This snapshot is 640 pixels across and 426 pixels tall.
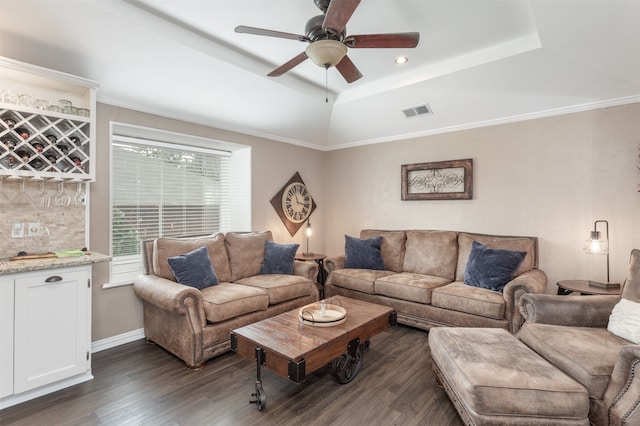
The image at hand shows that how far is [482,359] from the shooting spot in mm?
1973

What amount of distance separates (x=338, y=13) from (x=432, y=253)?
3230 millimetres

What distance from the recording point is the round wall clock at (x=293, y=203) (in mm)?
4930

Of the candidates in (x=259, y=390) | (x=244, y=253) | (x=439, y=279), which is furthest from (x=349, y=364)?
(x=244, y=253)

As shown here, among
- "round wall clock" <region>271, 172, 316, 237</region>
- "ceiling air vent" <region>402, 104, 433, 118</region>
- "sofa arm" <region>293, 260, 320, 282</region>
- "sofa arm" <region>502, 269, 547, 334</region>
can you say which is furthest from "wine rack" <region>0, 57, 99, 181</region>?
"sofa arm" <region>502, 269, 547, 334</region>

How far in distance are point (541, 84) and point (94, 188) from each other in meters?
4.52

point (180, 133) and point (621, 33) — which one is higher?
point (621, 33)

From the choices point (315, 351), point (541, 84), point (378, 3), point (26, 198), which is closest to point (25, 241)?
point (26, 198)

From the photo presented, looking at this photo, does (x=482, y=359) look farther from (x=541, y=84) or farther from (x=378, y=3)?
(x=541, y=84)

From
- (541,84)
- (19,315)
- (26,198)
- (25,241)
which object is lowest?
(19,315)

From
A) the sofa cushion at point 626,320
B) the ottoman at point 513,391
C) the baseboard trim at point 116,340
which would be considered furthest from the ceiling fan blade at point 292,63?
the baseboard trim at point 116,340

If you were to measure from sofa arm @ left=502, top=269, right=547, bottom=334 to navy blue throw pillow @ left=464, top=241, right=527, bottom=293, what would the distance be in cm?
17

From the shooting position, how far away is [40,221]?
8.95 ft

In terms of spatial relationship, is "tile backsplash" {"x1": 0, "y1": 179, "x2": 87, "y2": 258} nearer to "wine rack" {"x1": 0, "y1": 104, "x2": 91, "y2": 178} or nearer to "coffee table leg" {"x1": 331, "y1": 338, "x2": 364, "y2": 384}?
"wine rack" {"x1": 0, "y1": 104, "x2": 91, "y2": 178}

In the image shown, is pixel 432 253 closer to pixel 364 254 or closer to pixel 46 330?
pixel 364 254
